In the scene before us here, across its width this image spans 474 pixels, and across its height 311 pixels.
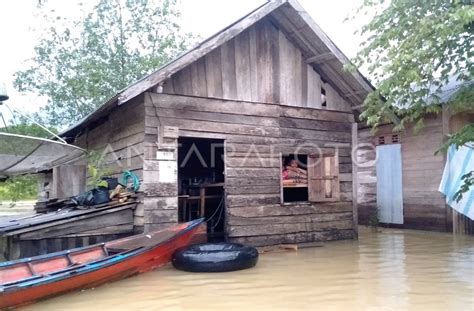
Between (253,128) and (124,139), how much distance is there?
253cm

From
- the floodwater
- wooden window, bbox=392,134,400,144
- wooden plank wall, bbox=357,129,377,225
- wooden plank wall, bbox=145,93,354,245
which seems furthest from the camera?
wooden plank wall, bbox=357,129,377,225

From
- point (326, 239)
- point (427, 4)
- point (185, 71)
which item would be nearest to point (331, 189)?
point (326, 239)

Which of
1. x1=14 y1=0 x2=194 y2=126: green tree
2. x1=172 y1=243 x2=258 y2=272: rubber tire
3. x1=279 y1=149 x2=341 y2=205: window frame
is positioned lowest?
x1=172 y1=243 x2=258 y2=272: rubber tire

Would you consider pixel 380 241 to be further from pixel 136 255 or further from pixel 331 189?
pixel 136 255

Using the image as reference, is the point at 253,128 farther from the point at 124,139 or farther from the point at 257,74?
the point at 124,139

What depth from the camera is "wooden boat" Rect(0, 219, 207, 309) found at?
203 inches

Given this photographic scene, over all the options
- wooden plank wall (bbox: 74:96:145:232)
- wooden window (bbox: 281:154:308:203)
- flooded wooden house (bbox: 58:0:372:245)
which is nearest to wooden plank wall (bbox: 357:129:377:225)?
flooded wooden house (bbox: 58:0:372:245)

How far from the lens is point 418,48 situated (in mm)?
6219

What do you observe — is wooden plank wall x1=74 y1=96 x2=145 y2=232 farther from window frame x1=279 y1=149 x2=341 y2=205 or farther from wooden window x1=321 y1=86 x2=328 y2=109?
wooden window x1=321 y1=86 x2=328 y2=109

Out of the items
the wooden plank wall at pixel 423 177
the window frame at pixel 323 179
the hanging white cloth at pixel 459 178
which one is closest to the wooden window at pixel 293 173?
the window frame at pixel 323 179

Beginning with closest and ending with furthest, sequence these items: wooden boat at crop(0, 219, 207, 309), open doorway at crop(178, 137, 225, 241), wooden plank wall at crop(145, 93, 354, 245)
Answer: wooden boat at crop(0, 219, 207, 309), wooden plank wall at crop(145, 93, 354, 245), open doorway at crop(178, 137, 225, 241)

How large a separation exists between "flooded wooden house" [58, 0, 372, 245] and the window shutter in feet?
0.07

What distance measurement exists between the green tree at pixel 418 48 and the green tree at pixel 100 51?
1469 centimetres

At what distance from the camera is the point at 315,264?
25.5 ft
